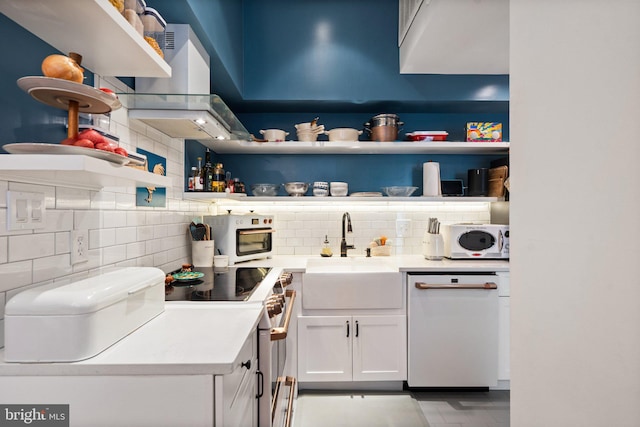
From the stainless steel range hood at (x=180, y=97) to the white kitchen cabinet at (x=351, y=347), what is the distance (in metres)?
1.47

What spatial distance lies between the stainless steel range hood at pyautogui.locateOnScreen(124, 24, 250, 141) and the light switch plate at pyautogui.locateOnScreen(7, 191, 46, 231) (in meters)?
0.67

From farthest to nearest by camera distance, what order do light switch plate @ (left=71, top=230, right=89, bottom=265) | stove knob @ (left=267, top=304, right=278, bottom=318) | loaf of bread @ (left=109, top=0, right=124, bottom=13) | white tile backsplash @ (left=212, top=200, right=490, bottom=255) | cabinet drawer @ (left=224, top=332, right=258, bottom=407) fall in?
white tile backsplash @ (left=212, top=200, right=490, bottom=255), stove knob @ (left=267, top=304, right=278, bottom=318), light switch plate @ (left=71, top=230, right=89, bottom=265), loaf of bread @ (left=109, top=0, right=124, bottom=13), cabinet drawer @ (left=224, top=332, right=258, bottom=407)

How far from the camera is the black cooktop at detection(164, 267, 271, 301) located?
152 centimetres

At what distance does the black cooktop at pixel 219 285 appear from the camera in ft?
5.00

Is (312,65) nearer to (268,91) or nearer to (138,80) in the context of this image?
(268,91)

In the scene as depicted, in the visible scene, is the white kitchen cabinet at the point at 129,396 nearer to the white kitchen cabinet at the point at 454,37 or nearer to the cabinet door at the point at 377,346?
the cabinet door at the point at 377,346

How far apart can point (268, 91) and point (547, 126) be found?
2.32 metres

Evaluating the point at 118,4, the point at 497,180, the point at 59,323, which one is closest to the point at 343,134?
the point at 497,180

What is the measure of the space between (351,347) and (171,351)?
5.58 ft

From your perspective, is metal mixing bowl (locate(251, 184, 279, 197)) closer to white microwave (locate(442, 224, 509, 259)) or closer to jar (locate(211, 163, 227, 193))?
jar (locate(211, 163, 227, 193))

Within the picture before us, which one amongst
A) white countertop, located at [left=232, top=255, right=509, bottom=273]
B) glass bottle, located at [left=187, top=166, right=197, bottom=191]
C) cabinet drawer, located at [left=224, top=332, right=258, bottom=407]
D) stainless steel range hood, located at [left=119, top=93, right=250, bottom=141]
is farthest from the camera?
white countertop, located at [left=232, top=255, right=509, bottom=273]

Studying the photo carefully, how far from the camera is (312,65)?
2.74m

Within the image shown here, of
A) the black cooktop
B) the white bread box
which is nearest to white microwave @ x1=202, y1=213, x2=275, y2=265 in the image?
the black cooktop

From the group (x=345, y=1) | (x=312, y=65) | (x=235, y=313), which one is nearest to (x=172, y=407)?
(x=235, y=313)
